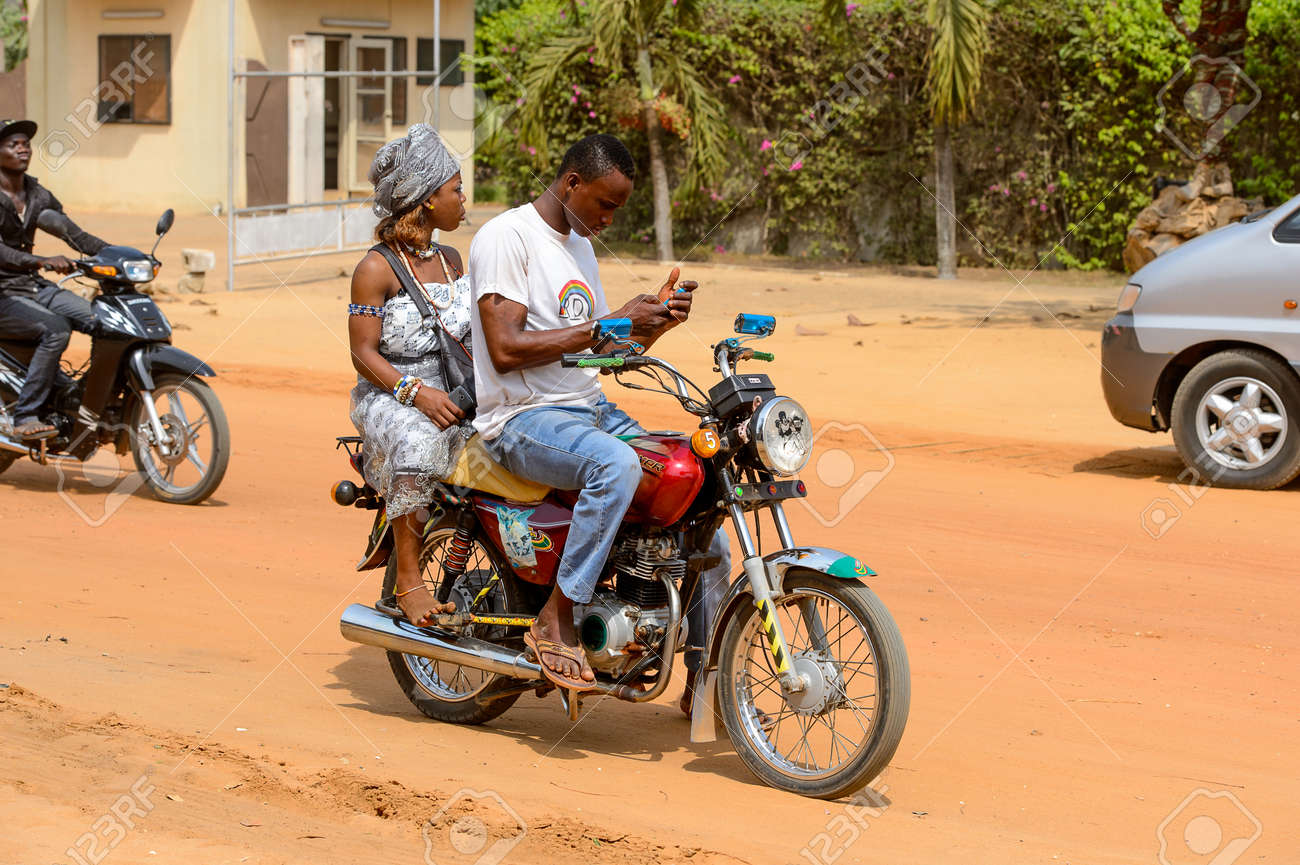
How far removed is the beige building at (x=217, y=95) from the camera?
2611cm

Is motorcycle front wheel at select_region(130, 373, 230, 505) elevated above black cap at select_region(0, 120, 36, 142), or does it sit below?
below

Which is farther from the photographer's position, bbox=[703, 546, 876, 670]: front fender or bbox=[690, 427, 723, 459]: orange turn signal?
bbox=[690, 427, 723, 459]: orange turn signal

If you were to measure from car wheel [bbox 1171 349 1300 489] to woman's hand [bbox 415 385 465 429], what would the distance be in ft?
19.0

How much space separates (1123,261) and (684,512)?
16246mm

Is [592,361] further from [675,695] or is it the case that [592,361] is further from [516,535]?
[675,695]

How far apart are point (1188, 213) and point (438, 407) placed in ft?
46.6

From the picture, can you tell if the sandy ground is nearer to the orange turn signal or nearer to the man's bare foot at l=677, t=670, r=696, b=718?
the man's bare foot at l=677, t=670, r=696, b=718

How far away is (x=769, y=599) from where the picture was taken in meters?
4.62

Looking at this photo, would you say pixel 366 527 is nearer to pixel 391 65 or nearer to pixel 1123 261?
pixel 1123 261

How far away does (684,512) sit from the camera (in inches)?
190

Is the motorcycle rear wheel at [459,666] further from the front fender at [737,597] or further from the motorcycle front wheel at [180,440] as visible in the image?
the motorcycle front wheel at [180,440]

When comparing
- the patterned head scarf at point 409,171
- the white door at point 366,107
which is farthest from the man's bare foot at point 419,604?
the white door at point 366,107

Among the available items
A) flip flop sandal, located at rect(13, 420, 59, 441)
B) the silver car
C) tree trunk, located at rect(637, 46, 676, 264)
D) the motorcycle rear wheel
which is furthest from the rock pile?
the motorcycle rear wheel

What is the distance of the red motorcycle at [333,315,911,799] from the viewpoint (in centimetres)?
459
